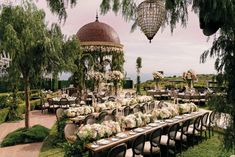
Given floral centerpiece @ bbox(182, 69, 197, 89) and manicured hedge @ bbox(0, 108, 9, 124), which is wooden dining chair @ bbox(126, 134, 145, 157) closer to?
manicured hedge @ bbox(0, 108, 9, 124)

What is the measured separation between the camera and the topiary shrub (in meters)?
10.2

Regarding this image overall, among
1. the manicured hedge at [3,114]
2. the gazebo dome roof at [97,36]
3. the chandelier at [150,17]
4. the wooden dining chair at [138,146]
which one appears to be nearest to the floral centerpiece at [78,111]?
the wooden dining chair at [138,146]

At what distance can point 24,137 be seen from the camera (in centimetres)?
1052

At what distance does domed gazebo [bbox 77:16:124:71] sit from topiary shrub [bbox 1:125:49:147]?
464 inches

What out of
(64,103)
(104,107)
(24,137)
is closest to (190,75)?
(64,103)

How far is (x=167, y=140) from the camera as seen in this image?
7906 millimetres

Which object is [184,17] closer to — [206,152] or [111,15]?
[111,15]

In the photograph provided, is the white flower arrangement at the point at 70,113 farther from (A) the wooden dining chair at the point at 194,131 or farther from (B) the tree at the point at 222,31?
(B) the tree at the point at 222,31

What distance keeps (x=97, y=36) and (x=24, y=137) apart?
1371 cm

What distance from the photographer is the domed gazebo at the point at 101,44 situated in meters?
22.3

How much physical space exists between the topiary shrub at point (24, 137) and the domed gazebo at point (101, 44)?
11791 millimetres

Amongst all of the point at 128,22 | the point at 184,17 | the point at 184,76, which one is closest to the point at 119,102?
the point at 184,76

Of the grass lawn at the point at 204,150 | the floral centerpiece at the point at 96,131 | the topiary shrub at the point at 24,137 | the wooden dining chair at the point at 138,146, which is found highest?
the floral centerpiece at the point at 96,131

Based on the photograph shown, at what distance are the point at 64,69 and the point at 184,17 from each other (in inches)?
362
